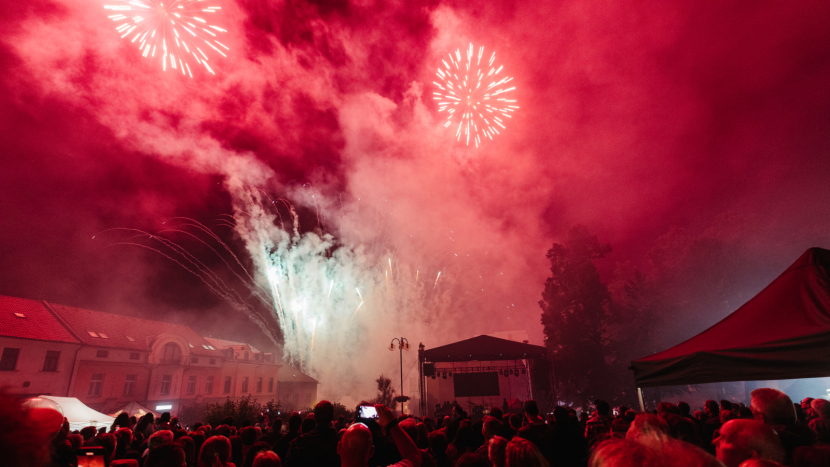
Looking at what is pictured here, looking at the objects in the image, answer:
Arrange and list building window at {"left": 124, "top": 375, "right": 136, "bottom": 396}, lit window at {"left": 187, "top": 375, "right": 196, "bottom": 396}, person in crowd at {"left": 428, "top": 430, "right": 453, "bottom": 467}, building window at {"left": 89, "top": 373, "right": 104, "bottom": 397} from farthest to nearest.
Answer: lit window at {"left": 187, "top": 375, "right": 196, "bottom": 396}
building window at {"left": 124, "top": 375, "right": 136, "bottom": 396}
building window at {"left": 89, "top": 373, "right": 104, "bottom": 397}
person in crowd at {"left": 428, "top": 430, "right": 453, "bottom": 467}

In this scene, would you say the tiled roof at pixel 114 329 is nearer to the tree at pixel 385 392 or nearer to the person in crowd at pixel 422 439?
the tree at pixel 385 392

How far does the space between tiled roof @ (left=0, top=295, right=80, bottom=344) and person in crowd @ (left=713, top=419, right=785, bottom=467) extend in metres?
33.5

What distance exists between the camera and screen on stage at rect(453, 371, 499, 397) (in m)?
31.2

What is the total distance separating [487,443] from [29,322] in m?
34.4

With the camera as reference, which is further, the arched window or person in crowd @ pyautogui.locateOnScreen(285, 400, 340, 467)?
the arched window

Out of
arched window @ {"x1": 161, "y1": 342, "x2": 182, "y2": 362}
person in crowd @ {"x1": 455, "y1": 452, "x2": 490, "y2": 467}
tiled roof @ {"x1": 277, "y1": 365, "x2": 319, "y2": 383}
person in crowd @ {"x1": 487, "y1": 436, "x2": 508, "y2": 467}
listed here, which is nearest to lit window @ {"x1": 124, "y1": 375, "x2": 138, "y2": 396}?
arched window @ {"x1": 161, "y1": 342, "x2": 182, "y2": 362}

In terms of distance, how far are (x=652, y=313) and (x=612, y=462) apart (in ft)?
109

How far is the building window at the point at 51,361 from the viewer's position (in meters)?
25.0

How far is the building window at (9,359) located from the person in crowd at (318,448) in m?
29.9

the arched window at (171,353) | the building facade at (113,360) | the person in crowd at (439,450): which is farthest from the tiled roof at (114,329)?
the person in crowd at (439,450)

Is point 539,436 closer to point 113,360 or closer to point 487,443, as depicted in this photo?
point 487,443

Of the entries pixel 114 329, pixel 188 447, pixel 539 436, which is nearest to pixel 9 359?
pixel 114 329

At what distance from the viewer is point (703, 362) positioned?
5461 mm

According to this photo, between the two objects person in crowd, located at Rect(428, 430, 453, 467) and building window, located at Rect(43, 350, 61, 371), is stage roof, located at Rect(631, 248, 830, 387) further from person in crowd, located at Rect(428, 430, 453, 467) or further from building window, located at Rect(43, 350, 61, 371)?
building window, located at Rect(43, 350, 61, 371)
